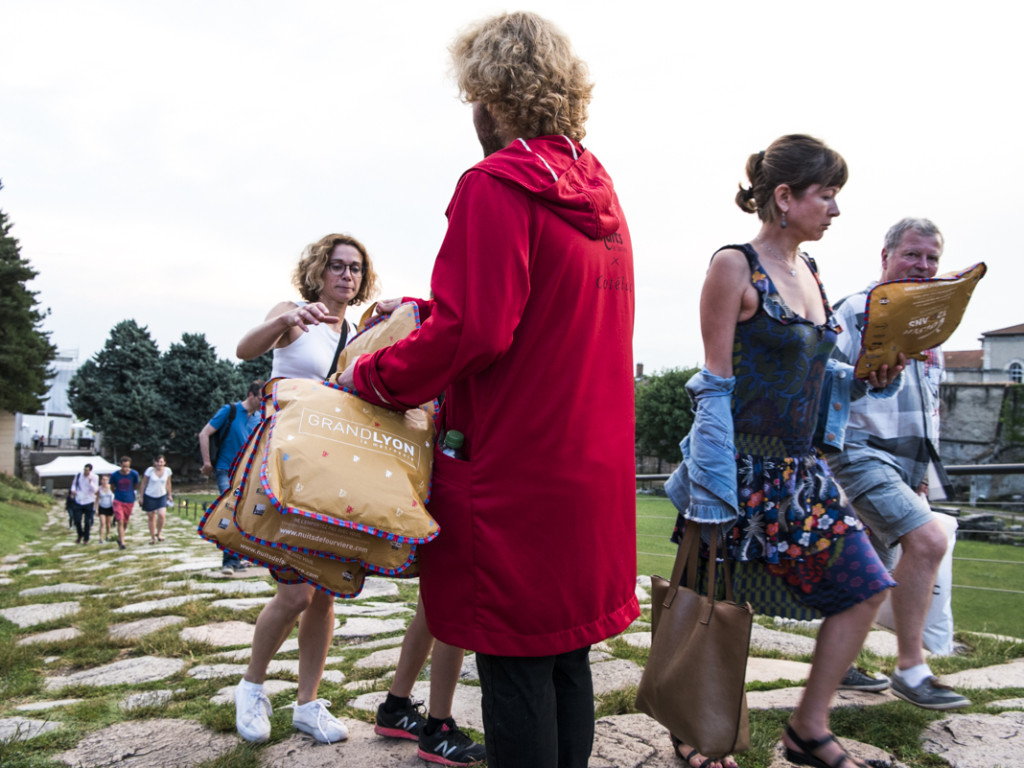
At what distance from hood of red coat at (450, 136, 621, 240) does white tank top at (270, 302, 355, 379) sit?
135 cm

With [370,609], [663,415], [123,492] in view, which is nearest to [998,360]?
[663,415]

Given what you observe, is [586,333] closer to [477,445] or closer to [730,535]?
[477,445]

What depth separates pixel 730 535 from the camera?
7.84 feet

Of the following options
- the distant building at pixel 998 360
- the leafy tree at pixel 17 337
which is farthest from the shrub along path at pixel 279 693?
the distant building at pixel 998 360

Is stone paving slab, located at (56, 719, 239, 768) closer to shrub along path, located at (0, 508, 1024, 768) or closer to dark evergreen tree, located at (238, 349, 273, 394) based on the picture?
shrub along path, located at (0, 508, 1024, 768)

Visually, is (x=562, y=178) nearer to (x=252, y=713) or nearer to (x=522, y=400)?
(x=522, y=400)

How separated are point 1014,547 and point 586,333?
52.5 feet

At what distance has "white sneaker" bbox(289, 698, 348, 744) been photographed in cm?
263

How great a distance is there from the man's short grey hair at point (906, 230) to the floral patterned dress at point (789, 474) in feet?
4.09

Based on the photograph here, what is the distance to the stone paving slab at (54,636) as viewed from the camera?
472cm

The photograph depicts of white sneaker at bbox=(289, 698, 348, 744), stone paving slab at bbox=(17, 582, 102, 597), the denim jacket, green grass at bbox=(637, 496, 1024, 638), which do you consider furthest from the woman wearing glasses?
stone paving slab at bbox=(17, 582, 102, 597)

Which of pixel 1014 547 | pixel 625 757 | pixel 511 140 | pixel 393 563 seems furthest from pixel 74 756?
pixel 1014 547

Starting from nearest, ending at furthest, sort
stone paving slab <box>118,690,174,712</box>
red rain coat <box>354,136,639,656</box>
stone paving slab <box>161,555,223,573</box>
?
red rain coat <box>354,136,639,656</box>
stone paving slab <box>118,690,174,712</box>
stone paving slab <box>161,555,223,573</box>

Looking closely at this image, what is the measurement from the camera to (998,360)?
2400 inches
